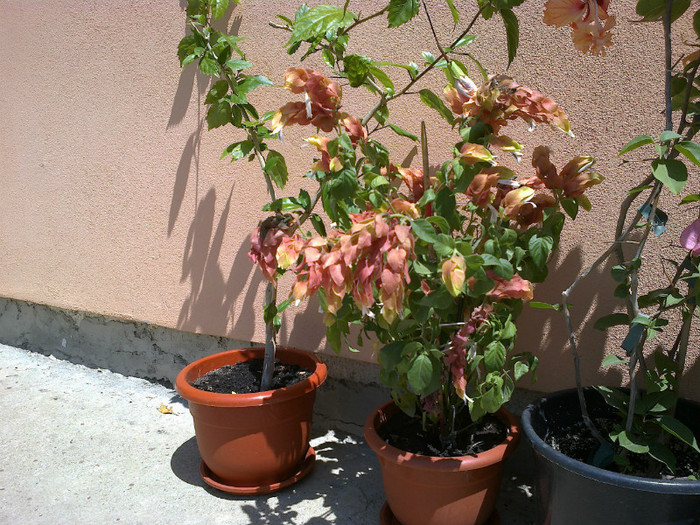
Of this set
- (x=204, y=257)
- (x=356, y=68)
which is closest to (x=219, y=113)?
(x=356, y=68)

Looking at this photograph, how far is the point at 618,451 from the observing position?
172 centimetres

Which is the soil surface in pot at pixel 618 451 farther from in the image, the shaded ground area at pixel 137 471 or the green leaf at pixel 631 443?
the shaded ground area at pixel 137 471

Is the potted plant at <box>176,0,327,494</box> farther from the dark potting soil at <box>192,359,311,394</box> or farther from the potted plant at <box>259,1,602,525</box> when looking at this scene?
the potted plant at <box>259,1,602,525</box>

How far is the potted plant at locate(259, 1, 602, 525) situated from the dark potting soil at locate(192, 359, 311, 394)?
499 mm

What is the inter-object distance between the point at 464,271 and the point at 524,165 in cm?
80

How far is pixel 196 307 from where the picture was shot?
293 centimetres

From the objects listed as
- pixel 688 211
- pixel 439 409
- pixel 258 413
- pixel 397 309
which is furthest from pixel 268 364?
pixel 688 211

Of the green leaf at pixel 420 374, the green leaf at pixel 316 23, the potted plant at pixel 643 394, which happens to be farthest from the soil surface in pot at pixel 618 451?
the green leaf at pixel 316 23

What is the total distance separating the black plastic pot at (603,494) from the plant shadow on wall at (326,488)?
0.67 m

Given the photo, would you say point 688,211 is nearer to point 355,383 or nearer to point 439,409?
point 439,409

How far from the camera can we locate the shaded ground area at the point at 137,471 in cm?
214

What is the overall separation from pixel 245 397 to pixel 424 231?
1.00 metres

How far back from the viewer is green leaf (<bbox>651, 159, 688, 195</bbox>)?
4.50 feet

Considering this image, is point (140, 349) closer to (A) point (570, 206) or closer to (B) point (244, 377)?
(B) point (244, 377)
